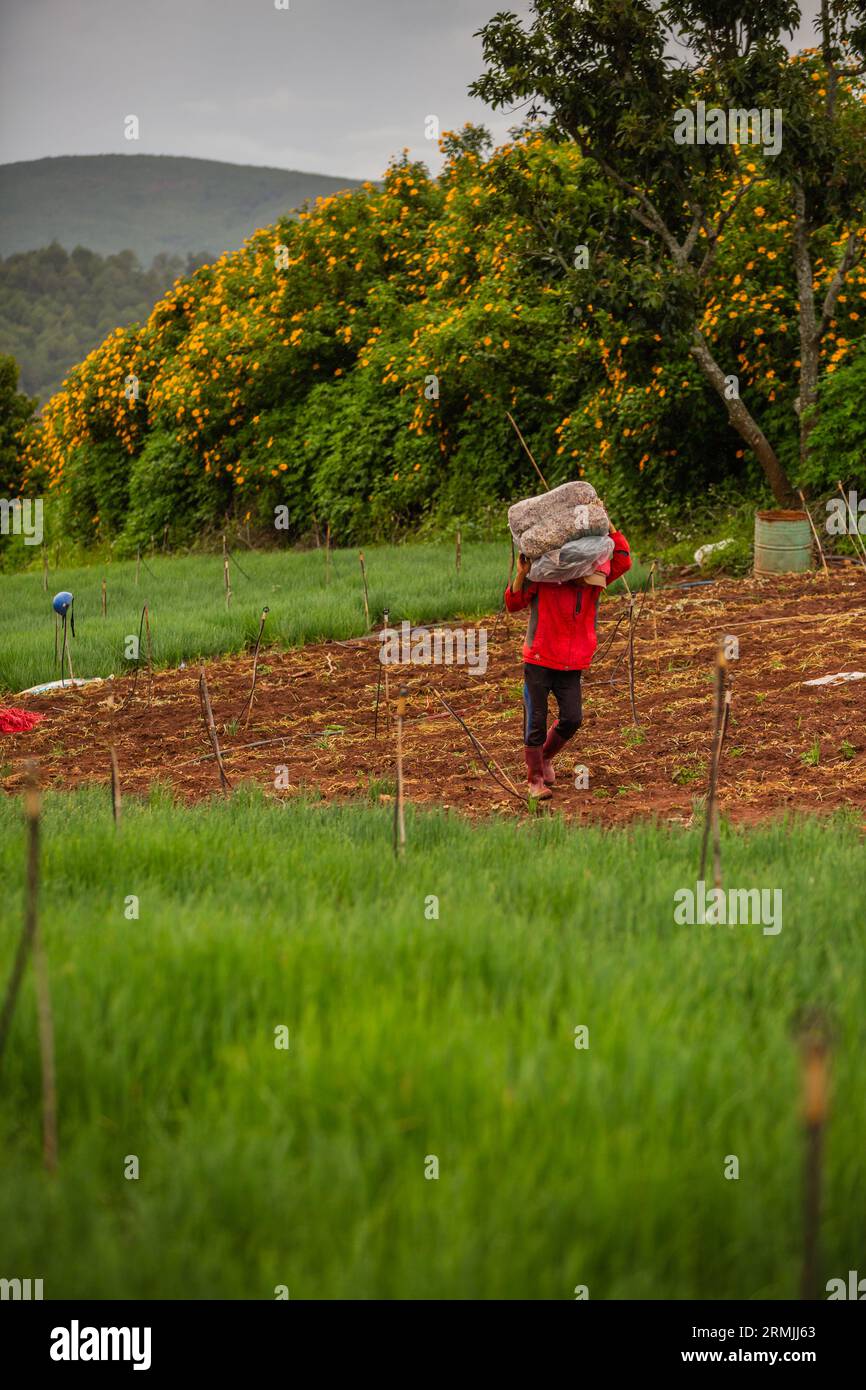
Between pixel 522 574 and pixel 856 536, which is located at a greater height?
pixel 856 536

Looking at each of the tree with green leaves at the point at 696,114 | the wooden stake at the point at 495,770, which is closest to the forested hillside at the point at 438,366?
the tree with green leaves at the point at 696,114

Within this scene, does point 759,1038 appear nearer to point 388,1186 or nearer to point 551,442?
point 388,1186

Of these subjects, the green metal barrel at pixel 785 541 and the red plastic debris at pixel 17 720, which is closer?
the red plastic debris at pixel 17 720

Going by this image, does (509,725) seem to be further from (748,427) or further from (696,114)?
(696,114)

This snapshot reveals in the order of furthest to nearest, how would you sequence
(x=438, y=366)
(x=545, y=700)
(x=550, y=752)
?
(x=438, y=366)
(x=550, y=752)
(x=545, y=700)

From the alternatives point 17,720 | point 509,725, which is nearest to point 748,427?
point 509,725

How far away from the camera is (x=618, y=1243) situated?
1.85 metres

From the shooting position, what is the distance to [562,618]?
5531mm

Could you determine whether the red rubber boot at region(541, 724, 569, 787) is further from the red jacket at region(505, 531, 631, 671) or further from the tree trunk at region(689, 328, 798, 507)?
the tree trunk at region(689, 328, 798, 507)

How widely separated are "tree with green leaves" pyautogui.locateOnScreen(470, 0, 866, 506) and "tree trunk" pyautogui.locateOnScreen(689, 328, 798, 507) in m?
0.03

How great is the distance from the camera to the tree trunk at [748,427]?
11.8 meters

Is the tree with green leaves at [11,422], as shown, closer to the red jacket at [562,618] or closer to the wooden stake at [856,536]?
the wooden stake at [856,536]

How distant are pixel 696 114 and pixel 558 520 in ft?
25.0

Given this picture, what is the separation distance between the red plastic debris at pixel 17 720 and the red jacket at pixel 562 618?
385cm
